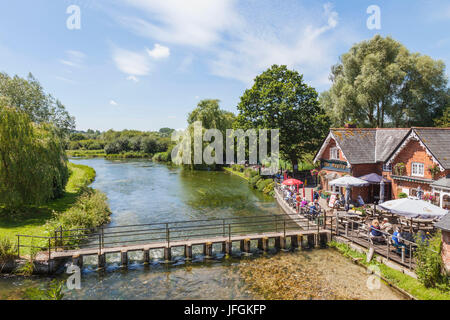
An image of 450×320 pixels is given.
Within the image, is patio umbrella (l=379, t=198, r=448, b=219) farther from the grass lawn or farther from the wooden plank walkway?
the grass lawn

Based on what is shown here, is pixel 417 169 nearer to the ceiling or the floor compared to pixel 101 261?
nearer to the ceiling

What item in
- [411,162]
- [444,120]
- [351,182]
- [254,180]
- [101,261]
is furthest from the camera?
[254,180]

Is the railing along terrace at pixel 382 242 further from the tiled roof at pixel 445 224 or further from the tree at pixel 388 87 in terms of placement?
the tree at pixel 388 87

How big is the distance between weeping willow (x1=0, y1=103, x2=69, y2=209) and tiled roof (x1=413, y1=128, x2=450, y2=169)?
2669 cm

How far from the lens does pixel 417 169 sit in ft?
66.0

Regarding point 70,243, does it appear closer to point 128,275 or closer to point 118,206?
point 128,275

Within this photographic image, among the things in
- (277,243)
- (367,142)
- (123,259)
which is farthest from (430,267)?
(367,142)

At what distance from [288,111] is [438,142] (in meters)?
17.9

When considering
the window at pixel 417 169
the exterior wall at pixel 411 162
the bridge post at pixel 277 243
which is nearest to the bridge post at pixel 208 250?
the bridge post at pixel 277 243

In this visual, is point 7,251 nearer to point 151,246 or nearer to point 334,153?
point 151,246

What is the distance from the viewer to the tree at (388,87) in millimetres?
38281

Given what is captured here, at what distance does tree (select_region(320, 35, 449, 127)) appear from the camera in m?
38.3
